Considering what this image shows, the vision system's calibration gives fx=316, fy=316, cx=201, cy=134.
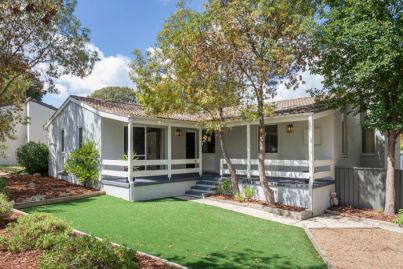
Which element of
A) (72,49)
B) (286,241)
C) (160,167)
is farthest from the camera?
(160,167)

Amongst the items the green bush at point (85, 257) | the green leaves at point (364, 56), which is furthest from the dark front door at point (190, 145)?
the green bush at point (85, 257)

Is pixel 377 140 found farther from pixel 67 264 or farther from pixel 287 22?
pixel 67 264

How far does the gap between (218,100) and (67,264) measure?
786 centimetres

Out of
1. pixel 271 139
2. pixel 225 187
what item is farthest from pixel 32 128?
pixel 271 139

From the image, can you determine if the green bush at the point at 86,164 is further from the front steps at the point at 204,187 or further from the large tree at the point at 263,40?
the large tree at the point at 263,40

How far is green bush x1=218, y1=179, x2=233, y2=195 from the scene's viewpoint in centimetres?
1324

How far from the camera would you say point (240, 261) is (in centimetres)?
622

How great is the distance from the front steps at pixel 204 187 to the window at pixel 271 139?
304cm

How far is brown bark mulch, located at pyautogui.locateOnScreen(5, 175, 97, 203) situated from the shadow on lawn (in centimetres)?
802

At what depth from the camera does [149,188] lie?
12898mm

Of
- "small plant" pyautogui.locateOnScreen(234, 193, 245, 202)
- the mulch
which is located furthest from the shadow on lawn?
"small plant" pyautogui.locateOnScreen(234, 193, 245, 202)

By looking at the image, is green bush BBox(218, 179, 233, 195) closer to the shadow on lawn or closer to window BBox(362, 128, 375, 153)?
the shadow on lawn

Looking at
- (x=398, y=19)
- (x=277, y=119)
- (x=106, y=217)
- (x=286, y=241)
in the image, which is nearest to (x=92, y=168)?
(x=106, y=217)

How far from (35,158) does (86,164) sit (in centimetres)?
579
